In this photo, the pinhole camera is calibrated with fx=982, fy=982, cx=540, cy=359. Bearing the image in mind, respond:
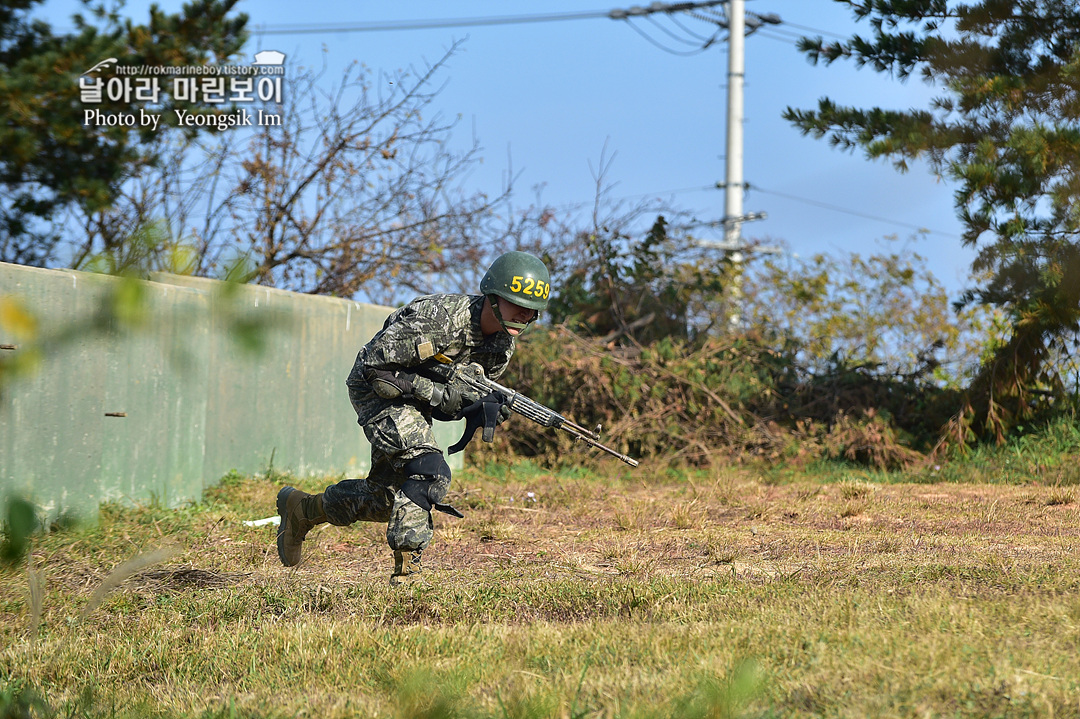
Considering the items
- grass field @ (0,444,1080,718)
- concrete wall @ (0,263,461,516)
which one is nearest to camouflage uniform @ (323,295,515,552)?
grass field @ (0,444,1080,718)

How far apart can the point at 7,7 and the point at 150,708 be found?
816 centimetres

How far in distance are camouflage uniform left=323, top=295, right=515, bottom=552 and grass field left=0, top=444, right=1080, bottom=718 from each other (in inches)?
13.1

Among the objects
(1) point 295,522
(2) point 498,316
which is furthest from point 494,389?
(1) point 295,522

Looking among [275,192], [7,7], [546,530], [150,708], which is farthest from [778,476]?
[7,7]

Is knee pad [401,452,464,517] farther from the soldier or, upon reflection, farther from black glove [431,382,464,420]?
black glove [431,382,464,420]

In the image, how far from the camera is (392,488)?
194 inches

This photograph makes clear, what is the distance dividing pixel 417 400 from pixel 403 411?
0.14m

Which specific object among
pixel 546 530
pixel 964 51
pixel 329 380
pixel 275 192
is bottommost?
pixel 546 530

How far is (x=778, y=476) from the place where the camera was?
927cm

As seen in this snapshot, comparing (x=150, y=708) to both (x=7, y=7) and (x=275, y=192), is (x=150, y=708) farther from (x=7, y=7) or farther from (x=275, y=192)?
(x=275, y=192)

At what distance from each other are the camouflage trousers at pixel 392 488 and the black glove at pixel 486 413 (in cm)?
20

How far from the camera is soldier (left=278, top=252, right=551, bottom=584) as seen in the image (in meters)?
4.71

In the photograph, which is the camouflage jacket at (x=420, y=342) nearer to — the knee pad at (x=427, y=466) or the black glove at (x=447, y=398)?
the black glove at (x=447, y=398)

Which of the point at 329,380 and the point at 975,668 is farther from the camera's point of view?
the point at 329,380
